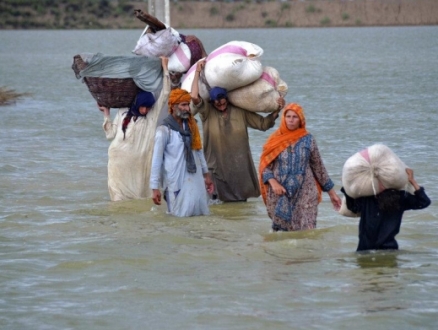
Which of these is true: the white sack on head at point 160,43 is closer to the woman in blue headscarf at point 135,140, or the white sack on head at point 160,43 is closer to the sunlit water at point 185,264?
the woman in blue headscarf at point 135,140

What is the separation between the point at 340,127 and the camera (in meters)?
19.1

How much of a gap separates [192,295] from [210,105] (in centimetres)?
269

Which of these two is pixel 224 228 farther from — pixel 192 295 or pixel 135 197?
pixel 192 295

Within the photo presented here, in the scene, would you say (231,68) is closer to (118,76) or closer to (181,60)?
(181,60)

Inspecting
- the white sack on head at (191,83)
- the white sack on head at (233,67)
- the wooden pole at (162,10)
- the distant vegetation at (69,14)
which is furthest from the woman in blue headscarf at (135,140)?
the distant vegetation at (69,14)

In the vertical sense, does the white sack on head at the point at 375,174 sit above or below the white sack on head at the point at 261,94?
below

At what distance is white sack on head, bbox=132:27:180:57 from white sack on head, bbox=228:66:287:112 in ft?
2.33

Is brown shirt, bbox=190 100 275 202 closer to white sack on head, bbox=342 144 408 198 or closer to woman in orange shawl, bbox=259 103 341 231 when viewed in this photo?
woman in orange shawl, bbox=259 103 341 231

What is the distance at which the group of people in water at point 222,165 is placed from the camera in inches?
275

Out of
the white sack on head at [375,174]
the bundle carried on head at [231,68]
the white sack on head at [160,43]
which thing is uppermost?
the white sack on head at [160,43]

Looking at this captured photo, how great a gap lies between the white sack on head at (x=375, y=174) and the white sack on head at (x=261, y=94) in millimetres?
2465

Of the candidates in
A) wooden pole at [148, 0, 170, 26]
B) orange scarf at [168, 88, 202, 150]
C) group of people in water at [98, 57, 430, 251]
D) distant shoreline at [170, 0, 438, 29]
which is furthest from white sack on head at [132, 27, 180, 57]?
distant shoreline at [170, 0, 438, 29]

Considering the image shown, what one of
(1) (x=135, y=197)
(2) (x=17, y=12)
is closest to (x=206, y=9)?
(2) (x=17, y=12)

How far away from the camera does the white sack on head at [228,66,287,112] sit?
9172 millimetres
